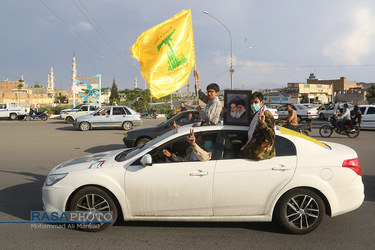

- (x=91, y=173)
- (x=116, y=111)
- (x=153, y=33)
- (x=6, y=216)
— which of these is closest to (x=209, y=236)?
(x=91, y=173)

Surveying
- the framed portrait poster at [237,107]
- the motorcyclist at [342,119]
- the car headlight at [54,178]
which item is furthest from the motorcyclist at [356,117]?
the car headlight at [54,178]

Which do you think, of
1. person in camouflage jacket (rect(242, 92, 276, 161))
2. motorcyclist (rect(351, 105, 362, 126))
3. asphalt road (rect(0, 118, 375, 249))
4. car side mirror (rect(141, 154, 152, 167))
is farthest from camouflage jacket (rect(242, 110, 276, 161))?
motorcyclist (rect(351, 105, 362, 126))

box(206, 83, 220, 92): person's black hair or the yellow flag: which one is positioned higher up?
the yellow flag

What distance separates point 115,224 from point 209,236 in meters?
1.33

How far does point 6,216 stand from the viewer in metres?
4.50

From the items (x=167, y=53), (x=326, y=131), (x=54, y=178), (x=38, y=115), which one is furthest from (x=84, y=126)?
(x=54, y=178)

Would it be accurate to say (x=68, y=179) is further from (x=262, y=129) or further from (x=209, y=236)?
(x=262, y=129)

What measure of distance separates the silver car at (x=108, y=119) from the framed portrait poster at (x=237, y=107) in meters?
15.2

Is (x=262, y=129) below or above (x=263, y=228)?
above

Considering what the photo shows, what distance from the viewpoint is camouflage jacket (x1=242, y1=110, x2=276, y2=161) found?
3.84 meters

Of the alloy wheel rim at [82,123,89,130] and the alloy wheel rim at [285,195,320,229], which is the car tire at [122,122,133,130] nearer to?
the alloy wheel rim at [82,123,89,130]

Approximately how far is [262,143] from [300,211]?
1001 millimetres

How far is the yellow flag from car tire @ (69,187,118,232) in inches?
109

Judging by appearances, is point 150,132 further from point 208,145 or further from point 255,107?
point 255,107
